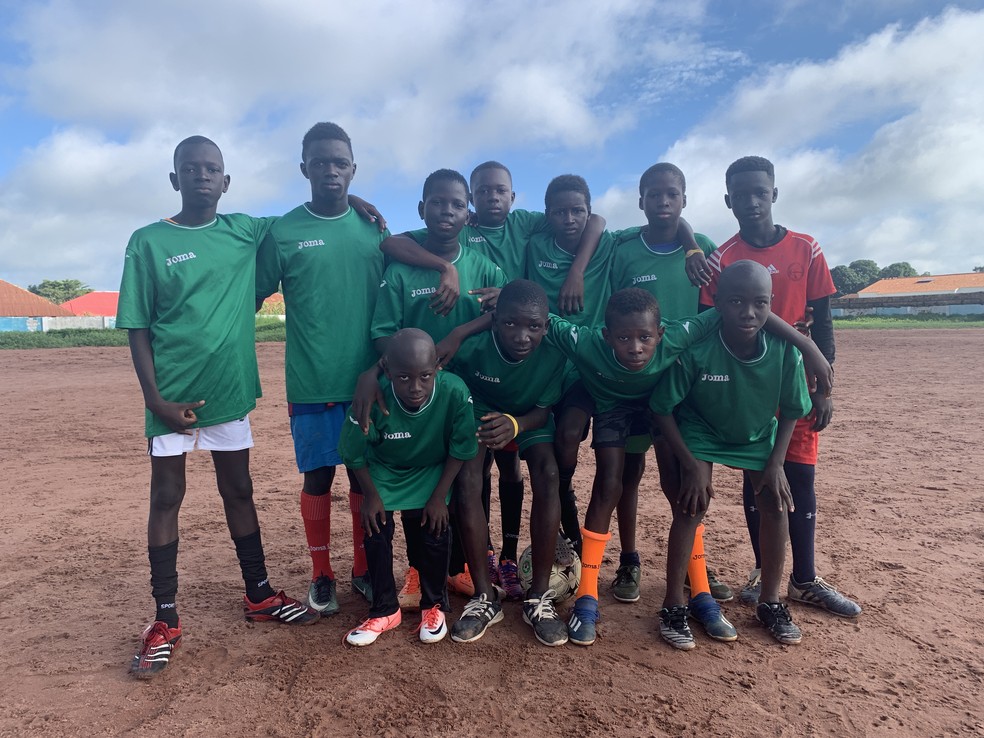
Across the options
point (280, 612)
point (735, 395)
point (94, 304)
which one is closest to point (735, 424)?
point (735, 395)

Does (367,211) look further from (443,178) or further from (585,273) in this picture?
(585,273)

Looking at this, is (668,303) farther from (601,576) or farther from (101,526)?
(101,526)

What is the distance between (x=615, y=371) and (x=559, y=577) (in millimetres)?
1308

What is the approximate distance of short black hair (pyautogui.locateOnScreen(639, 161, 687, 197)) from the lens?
3861 mm

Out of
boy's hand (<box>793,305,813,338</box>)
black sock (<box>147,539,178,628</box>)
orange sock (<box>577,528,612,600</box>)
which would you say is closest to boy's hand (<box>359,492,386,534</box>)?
black sock (<box>147,539,178,628</box>)

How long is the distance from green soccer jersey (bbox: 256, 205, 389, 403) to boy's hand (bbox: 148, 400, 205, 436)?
1.89ft

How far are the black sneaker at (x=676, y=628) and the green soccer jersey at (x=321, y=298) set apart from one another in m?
2.08

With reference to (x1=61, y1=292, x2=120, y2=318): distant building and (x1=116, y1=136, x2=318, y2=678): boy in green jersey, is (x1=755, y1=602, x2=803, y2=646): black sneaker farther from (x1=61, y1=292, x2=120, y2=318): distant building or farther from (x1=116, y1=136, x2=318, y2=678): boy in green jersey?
(x1=61, y1=292, x2=120, y2=318): distant building

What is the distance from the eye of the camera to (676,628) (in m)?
3.27

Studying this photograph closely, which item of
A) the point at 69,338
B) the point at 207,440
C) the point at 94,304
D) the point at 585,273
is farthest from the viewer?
the point at 94,304

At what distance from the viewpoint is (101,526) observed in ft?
17.5

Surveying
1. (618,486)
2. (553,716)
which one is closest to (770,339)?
(618,486)

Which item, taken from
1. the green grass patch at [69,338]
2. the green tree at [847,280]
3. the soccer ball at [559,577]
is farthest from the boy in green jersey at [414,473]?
the green tree at [847,280]

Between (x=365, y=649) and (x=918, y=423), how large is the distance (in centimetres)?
879
